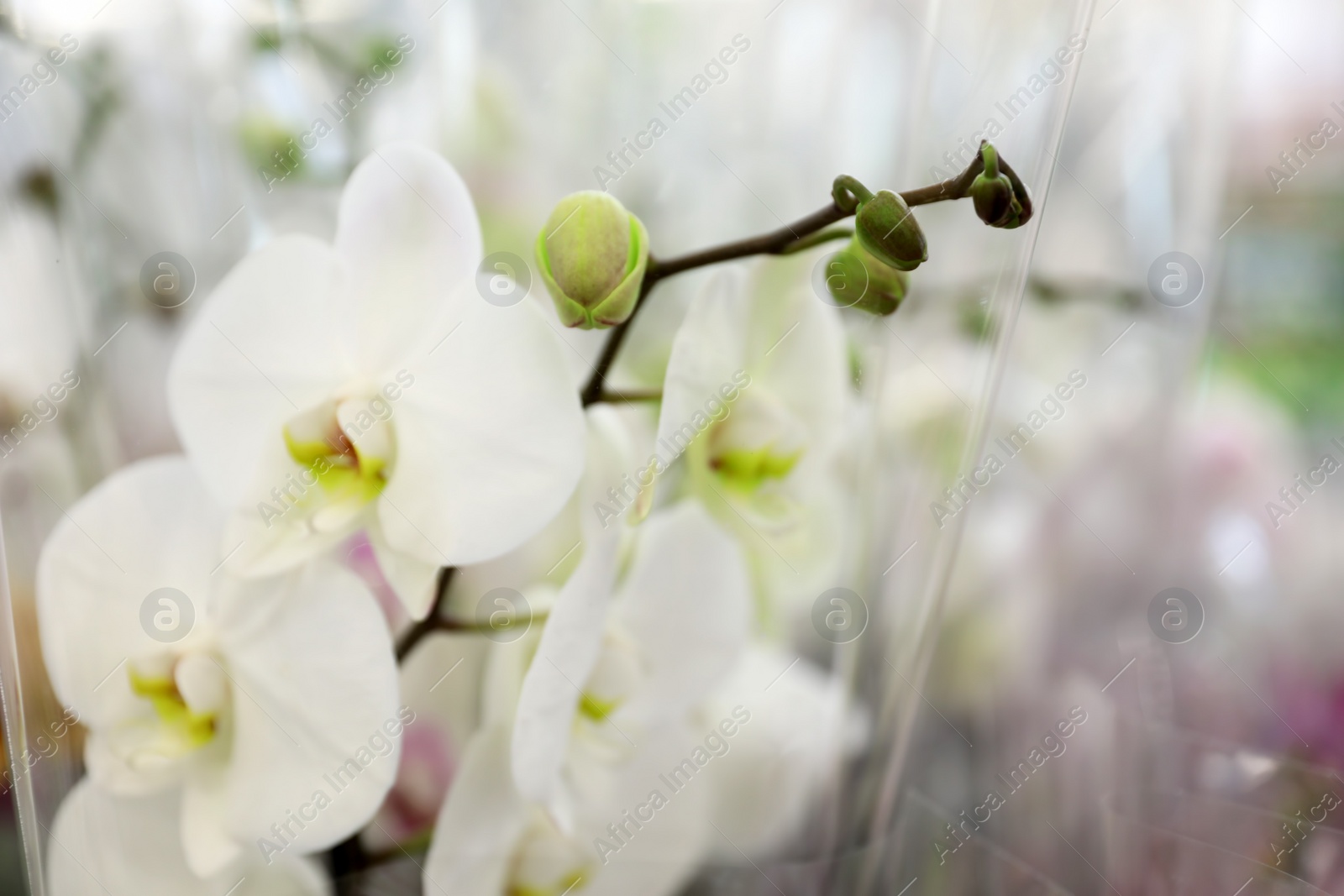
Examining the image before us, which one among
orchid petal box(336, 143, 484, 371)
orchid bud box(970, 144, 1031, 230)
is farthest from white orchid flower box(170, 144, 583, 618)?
orchid bud box(970, 144, 1031, 230)

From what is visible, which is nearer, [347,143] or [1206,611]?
[347,143]

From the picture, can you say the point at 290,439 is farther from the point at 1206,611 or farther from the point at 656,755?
the point at 1206,611

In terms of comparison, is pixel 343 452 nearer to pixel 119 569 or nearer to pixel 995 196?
pixel 119 569

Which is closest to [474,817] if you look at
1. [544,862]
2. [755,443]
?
[544,862]

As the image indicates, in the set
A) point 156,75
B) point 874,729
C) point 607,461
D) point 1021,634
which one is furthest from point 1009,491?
point 156,75

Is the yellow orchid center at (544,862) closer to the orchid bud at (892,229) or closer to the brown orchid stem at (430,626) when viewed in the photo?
the brown orchid stem at (430,626)

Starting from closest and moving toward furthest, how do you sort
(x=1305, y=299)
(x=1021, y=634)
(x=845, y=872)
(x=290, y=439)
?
(x=290, y=439) < (x=845, y=872) < (x=1021, y=634) < (x=1305, y=299)

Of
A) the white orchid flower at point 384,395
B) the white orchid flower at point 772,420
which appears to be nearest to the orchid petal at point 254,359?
the white orchid flower at point 384,395
